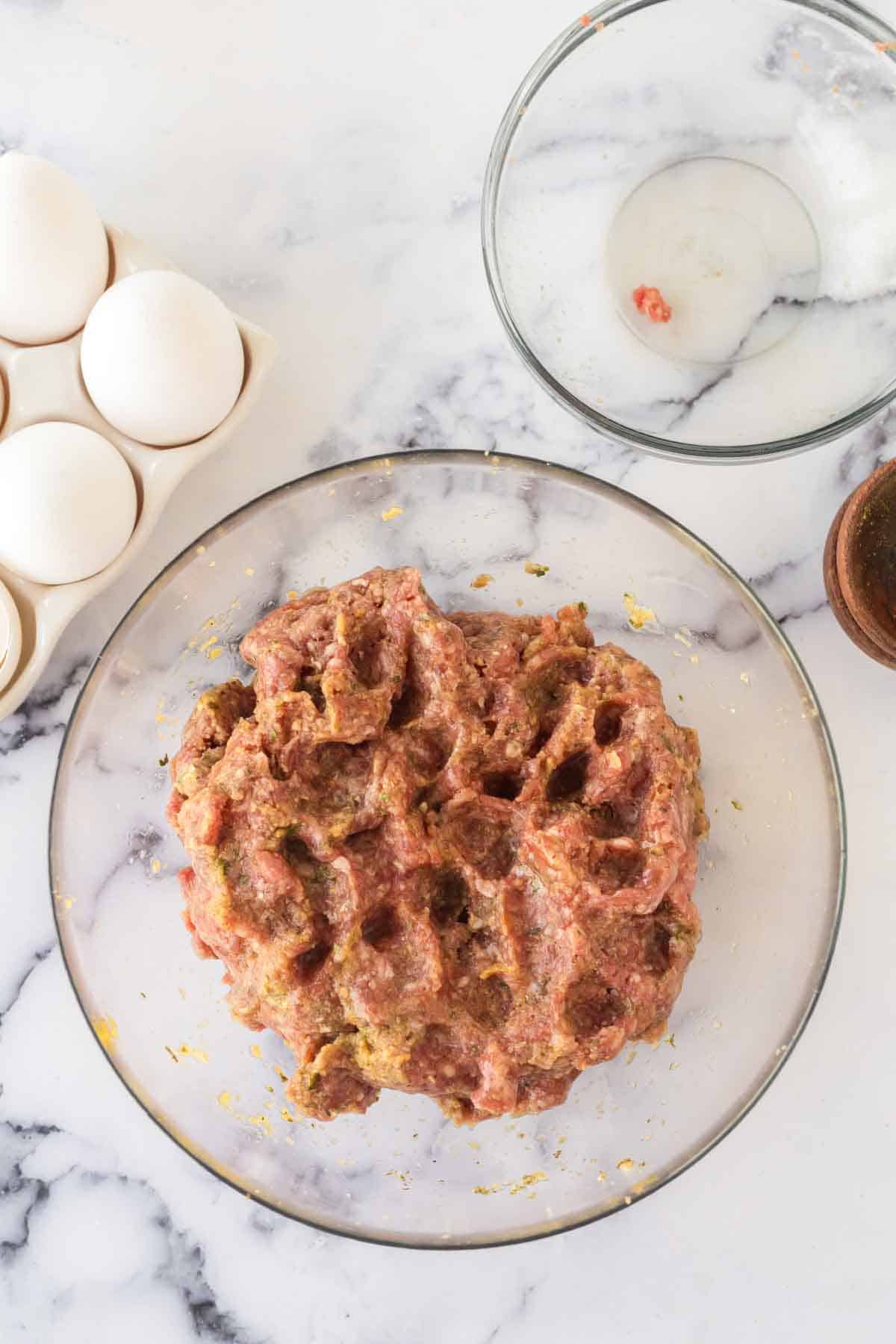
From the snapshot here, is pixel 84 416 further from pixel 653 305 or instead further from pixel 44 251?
pixel 653 305

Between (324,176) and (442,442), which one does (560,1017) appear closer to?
(442,442)

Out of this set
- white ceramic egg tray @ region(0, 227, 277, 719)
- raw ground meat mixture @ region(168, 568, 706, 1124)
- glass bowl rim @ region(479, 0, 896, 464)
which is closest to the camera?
raw ground meat mixture @ region(168, 568, 706, 1124)

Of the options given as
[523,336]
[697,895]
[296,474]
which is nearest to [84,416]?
[296,474]

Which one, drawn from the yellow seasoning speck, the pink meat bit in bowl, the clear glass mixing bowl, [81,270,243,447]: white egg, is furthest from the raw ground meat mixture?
the pink meat bit in bowl

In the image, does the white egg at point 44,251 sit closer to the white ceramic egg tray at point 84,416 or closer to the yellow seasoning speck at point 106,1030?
the white ceramic egg tray at point 84,416

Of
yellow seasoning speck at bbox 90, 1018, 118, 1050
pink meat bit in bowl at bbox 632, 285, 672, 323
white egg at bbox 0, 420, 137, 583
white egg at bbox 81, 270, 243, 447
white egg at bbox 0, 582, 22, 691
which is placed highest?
pink meat bit in bowl at bbox 632, 285, 672, 323

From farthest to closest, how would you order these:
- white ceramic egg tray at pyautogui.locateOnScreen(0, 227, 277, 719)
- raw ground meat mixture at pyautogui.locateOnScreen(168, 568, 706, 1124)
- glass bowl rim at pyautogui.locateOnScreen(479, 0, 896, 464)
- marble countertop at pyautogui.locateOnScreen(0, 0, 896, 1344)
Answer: marble countertop at pyautogui.locateOnScreen(0, 0, 896, 1344) → white ceramic egg tray at pyautogui.locateOnScreen(0, 227, 277, 719) → glass bowl rim at pyautogui.locateOnScreen(479, 0, 896, 464) → raw ground meat mixture at pyautogui.locateOnScreen(168, 568, 706, 1124)

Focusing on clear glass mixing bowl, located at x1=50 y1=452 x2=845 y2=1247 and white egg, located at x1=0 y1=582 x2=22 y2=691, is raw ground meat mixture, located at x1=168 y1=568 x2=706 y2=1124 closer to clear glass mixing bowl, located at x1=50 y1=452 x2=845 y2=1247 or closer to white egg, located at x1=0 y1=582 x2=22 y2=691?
clear glass mixing bowl, located at x1=50 y1=452 x2=845 y2=1247

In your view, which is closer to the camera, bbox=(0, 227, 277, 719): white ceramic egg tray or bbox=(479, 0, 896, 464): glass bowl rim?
bbox=(479, 0, 896, 464): glass bowl rim
